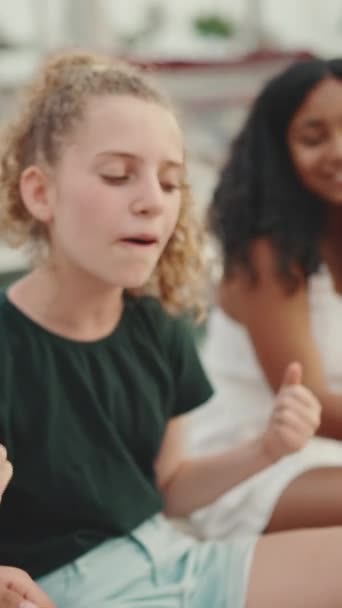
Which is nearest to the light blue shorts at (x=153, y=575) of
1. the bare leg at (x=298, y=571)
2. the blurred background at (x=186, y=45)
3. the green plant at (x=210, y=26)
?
the bare leg at (x=298, y=571)

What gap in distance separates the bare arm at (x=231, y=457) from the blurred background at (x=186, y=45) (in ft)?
6.41

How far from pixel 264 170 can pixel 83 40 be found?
Answer: 1.99 metres

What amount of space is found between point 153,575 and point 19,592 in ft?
0.66

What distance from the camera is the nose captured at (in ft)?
3.38

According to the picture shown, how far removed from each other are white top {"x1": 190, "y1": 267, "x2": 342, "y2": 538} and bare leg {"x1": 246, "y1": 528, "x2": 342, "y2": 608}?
0.23 meters

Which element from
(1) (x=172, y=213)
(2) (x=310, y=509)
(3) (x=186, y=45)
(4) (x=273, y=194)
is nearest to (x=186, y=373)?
(1) (x=172, y=213)

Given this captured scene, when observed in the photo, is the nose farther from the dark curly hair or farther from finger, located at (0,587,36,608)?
the dark curly hair

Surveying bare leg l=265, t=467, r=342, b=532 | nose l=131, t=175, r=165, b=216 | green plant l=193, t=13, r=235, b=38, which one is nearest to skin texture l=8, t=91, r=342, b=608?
nose l=131, t=175, r=165, b=216

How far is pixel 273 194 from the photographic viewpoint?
1.58m

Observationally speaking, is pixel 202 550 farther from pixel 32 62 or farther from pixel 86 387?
pixel 32 62

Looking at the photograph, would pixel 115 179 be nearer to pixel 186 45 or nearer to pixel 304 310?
pixel 304 310

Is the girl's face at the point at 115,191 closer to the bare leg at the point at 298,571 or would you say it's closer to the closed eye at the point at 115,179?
the closed eye at the point at 115,179

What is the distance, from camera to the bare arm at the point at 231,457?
113 centimetres

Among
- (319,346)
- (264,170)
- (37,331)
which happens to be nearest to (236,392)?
(319,346)
